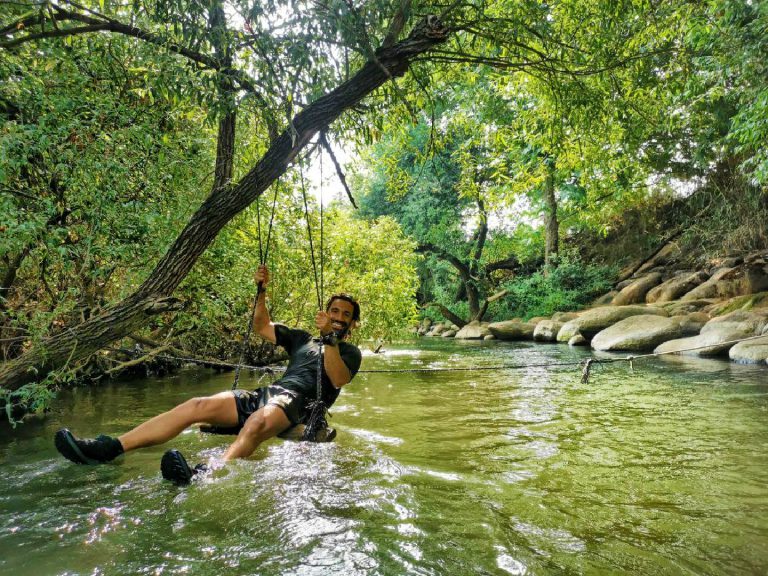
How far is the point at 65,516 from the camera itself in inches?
104

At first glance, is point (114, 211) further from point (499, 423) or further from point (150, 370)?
point (150, 370)

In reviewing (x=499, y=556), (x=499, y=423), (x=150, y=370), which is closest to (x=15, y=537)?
(x=499, y=556)

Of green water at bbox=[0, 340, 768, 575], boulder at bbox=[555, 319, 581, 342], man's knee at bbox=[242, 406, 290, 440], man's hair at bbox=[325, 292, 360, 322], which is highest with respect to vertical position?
man's hair at bbox=[325, 292, 360, 322]

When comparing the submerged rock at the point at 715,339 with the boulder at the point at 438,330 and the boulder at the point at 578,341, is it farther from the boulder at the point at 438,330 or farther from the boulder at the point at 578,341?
the boulder at the point at 438,330

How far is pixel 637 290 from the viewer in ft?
56.4

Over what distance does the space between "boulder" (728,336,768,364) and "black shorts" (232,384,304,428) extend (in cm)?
879

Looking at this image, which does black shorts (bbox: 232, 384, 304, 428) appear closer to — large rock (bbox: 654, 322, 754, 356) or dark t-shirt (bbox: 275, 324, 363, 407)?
dark t-shirt (bbox: 275, 324, 363, 407)

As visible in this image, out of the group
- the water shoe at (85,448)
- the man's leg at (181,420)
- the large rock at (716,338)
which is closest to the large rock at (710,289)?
the large rock at (716,338)

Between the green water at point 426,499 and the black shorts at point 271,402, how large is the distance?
A: 1.05ft

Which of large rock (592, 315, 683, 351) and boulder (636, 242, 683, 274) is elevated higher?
boulder (636, 242, 683, 274)

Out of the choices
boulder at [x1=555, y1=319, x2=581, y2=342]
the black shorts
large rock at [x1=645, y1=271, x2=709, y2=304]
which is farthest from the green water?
large rock at [x1=645, y1=271, x2=709, y2=304]

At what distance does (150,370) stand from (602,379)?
8050 mm

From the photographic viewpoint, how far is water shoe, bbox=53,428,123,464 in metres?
3.22

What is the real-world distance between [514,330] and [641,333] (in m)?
5.92
